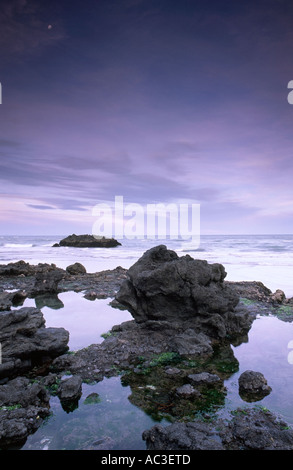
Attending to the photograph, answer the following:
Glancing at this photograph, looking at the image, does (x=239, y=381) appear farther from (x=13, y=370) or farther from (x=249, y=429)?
(x=13, y=370)

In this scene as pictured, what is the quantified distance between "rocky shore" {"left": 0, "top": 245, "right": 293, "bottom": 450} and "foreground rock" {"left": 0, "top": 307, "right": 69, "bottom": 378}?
3 centimetres

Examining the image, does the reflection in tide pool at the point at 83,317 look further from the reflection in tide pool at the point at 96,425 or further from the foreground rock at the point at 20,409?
the reflection in tide pool at the point at 96,425

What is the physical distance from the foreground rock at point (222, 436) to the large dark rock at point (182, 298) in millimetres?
4767

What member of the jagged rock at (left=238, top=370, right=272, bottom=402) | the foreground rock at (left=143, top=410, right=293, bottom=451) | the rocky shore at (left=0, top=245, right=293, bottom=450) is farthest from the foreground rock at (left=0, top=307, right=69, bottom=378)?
the jagged rock at (left=238, top=370, right=272, bottom=402)

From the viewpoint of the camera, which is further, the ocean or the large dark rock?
the ocean

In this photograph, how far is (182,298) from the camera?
35.0 feet

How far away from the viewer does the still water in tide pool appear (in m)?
5.16

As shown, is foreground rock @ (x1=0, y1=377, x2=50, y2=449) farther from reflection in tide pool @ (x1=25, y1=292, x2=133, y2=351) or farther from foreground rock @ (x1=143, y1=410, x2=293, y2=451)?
reflection in tide pool @ (x1=25, y1=292, x2=133, y2=351)

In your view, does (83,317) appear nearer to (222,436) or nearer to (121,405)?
(121,405)

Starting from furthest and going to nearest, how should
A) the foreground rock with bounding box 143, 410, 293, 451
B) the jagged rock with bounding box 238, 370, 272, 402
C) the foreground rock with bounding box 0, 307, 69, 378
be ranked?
1. the foreground rock with bounding box 0, 307, 69, 378
2. the jagged rock with bounding box 238, 370, 272, 402
3. the foreground rock with bounding box 143, 410, 293, 451

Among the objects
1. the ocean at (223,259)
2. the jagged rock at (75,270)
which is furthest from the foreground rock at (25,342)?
the jagged rock at (75,270)

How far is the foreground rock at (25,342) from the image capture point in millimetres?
7574

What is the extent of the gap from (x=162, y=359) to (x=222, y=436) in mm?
3473

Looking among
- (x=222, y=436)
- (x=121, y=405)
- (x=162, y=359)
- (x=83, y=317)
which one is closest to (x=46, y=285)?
(x=83, y=317)
